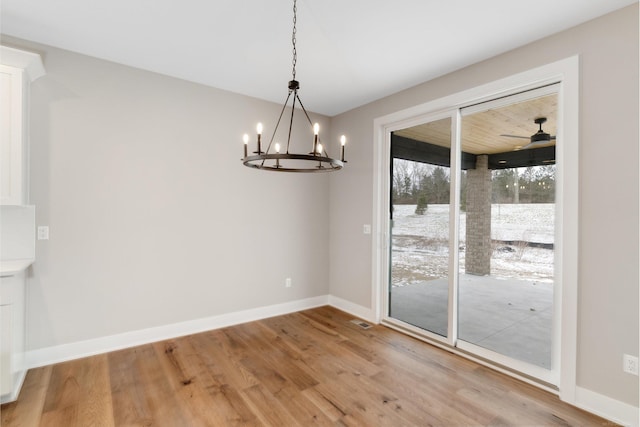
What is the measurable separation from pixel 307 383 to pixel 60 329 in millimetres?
2288

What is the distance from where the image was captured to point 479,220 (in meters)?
3.02

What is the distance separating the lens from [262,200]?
404 cm

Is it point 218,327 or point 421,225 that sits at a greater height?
point 421,225

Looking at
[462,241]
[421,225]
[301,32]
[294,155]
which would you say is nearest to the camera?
[294,155]

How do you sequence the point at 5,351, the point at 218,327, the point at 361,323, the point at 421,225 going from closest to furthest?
1. the point at 5,351
2. the point at 421,225
3. the point at 218,327
4. the point at 361,323

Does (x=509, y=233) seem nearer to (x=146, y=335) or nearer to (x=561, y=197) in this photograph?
(x=561, y=197)

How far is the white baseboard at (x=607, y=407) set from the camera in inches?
80.5

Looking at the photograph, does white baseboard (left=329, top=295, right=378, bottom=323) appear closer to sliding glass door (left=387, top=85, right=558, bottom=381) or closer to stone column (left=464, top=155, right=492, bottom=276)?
sliding glass door (left=387, top=85, right=558, bottom=381)

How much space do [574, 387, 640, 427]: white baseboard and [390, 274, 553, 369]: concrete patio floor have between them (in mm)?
291

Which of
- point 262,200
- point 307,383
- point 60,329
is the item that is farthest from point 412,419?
point 60,329

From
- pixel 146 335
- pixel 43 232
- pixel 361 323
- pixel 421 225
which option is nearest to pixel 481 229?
pixel 421 225

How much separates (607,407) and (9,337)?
417 centimetres

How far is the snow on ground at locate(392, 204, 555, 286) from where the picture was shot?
103 inches

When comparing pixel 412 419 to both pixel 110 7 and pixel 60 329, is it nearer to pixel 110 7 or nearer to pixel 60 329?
pixel 60 329
